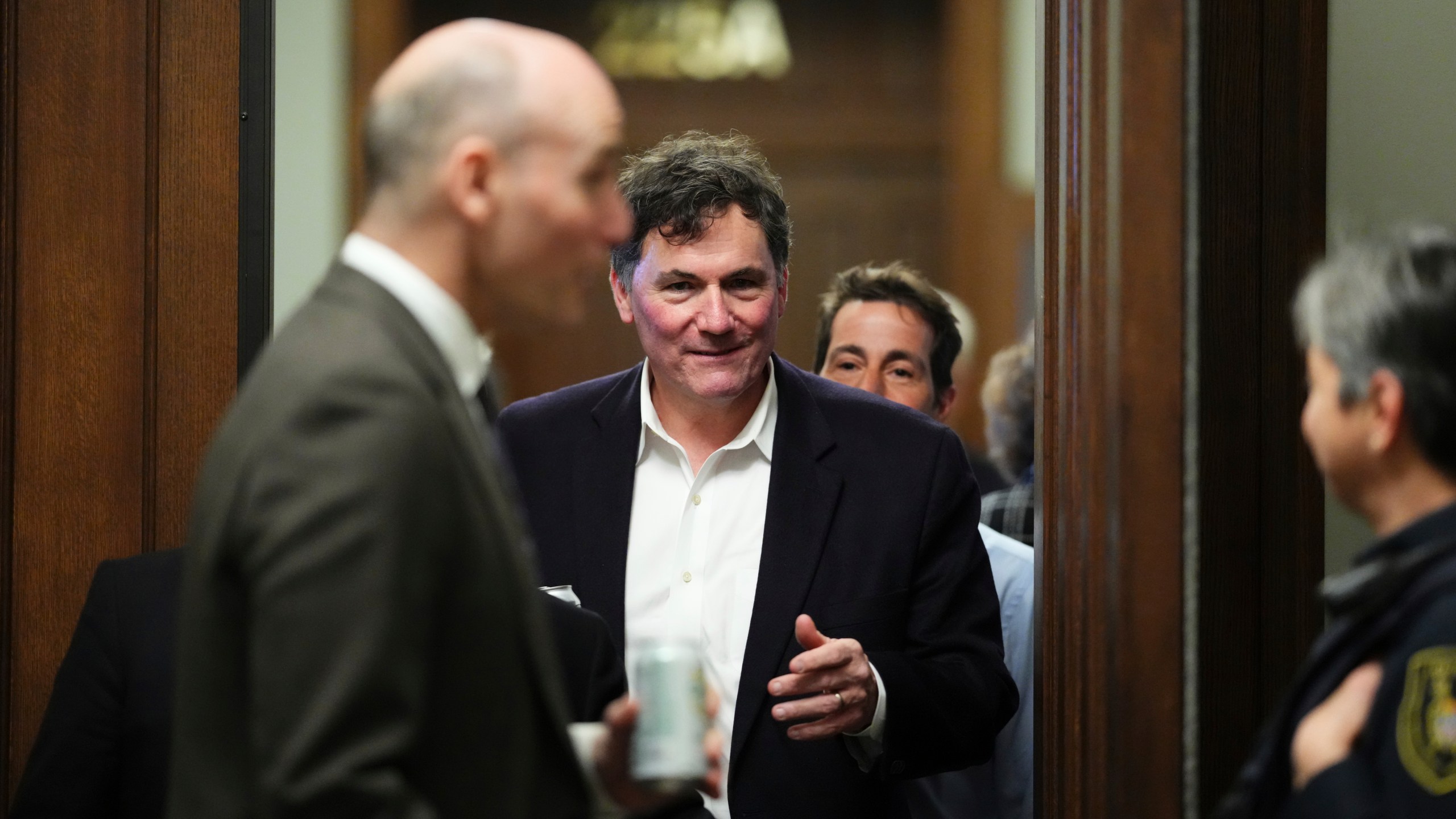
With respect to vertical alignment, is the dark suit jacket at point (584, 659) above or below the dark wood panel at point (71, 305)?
below

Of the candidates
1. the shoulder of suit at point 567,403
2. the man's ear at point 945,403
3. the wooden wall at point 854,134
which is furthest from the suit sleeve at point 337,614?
the wooden wall at point 854,134

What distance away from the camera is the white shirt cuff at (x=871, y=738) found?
2014mm

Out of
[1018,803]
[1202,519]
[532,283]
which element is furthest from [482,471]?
[1018,803]

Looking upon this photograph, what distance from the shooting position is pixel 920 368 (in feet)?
10.2

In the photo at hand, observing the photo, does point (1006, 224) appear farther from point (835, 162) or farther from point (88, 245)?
point (88, 245)

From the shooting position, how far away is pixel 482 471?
3.58 ft

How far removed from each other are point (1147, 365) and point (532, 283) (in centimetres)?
75

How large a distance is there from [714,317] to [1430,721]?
1.28m

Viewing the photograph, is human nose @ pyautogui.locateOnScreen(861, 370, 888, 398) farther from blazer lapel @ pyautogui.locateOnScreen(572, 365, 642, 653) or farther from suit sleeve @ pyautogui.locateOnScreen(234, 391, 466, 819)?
suit sleeve @ pyautogui.locateOnScreen(234, 391, 466, 819)

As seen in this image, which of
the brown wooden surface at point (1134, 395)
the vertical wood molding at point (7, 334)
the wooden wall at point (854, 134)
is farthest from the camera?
the wooden wall at point (854, 134)

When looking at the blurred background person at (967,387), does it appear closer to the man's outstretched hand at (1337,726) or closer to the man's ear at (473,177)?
the man's outstretched hand at (1337,726)

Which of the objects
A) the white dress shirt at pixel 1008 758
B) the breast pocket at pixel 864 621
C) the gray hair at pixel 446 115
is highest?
the gray hair at pixel 446 115

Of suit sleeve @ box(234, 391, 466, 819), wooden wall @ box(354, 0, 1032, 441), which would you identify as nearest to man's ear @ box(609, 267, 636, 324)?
suit sleeve @ box(234, 391, 466, 819)

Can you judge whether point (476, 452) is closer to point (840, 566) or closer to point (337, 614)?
point (337, 614)
